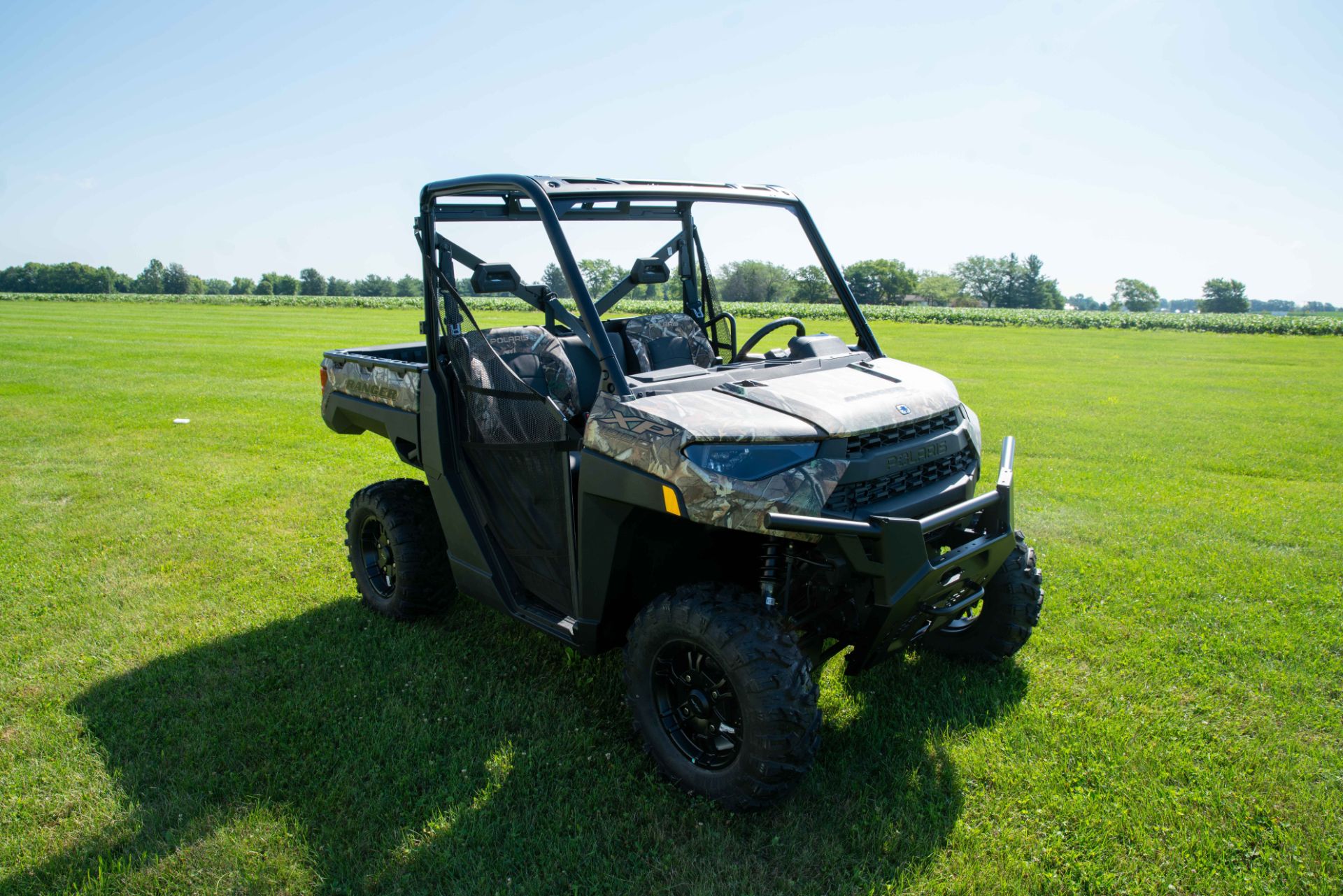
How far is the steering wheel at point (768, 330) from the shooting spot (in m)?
4.22

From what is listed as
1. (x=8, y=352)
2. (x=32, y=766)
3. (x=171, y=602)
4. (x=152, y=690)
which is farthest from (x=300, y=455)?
(x=8, y=352)

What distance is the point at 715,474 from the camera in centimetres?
285

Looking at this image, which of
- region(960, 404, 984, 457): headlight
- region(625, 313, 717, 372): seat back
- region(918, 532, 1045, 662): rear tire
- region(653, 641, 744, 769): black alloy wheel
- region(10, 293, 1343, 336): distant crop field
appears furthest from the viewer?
region(10, 293, 1343, 336): distant crop field

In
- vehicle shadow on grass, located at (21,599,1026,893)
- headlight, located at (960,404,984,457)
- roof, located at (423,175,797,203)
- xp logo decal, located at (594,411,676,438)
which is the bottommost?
vehicle shadow on grass, located at (21,599,1026,893)

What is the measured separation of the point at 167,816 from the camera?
319cm

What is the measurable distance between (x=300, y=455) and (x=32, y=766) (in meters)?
5.66

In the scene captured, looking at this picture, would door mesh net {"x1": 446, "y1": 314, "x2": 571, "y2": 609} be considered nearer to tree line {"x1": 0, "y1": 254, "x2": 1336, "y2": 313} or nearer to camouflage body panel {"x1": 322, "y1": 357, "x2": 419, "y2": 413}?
camouflage body panel {"x1": 322, "y1": 357, "x2": 419, "y2": 413}

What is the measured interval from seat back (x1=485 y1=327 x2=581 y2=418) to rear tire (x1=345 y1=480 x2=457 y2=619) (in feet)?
4.25

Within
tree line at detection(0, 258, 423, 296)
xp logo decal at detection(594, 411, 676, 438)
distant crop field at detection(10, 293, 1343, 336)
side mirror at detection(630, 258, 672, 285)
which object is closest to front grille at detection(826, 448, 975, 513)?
xp logo decal at detection(594, 411, 676, 438)

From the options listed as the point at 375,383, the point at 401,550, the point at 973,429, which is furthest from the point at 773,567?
the point at 375,383

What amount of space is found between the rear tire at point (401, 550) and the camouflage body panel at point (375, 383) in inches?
21.1

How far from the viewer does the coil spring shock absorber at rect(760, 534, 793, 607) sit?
3.03m

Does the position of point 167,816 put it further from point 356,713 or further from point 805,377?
point 805,377

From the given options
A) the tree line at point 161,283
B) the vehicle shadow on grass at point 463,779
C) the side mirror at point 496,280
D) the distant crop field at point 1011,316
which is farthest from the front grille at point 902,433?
the tree line at point 161,283
